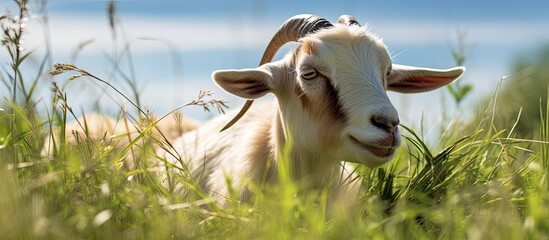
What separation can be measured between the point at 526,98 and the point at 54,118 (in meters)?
14.0

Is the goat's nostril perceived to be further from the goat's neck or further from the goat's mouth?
the goat's neck

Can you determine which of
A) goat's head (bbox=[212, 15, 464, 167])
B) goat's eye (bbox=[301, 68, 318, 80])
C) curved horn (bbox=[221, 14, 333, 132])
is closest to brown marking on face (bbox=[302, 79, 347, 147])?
goat's head (bbox=[212, 15, 464, 167])

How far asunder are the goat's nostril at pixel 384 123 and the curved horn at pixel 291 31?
1078mm

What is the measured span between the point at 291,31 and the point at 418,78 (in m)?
1.06

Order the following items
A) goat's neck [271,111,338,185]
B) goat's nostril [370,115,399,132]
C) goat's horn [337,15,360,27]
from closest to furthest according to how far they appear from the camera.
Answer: goat's nostril [370,115,399,132] → goat's neck [271,111,338,185] → goat's horn [337,15,360,27]

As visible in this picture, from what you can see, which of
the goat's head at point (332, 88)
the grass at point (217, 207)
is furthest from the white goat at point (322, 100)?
the grass at point (217, 207)

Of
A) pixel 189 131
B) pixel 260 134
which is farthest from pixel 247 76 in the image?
pixel 189 131

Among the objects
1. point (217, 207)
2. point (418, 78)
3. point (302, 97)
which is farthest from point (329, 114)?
point (217, 207)

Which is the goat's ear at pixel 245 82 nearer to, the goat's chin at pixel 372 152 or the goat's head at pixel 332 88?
the goat's head at pixel 332 88

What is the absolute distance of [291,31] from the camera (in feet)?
19.0

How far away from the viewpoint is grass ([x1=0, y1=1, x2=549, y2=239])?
3229 mm

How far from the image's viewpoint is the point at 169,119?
27.1ft

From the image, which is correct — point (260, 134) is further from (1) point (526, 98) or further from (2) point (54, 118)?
(1) point (526, 98)

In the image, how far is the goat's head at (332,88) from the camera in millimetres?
4801
